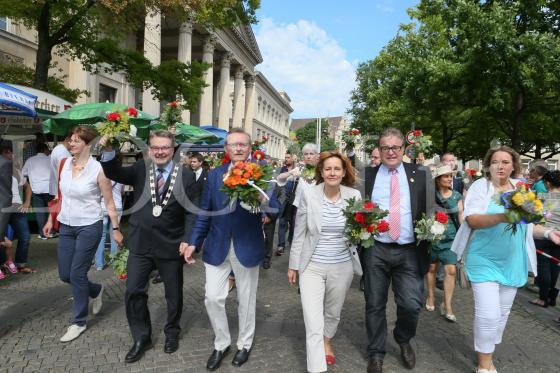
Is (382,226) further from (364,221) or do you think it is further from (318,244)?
(318,244)

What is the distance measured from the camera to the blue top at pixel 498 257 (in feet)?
11.7

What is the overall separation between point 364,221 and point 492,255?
1.20m

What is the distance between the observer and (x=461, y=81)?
14.6 m

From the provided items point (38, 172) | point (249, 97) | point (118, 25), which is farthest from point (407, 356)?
point (249, 97)

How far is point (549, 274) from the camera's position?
6059 mm

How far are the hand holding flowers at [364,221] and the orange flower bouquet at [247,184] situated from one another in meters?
0.72

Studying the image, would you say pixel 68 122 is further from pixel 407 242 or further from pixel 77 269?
pixel 407 242

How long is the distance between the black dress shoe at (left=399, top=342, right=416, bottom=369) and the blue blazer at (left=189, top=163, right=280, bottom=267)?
1.61 meters

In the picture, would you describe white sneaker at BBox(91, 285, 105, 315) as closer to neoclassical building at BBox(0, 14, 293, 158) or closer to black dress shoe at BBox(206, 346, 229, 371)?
black dress shoe at BBox(206, 346, 229, 371)

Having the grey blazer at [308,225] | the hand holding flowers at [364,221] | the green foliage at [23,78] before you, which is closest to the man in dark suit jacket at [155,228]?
the grey blazer at [308,225]

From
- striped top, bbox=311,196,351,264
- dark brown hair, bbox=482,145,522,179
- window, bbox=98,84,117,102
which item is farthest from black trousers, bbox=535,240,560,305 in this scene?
window, bbox=98,84,117,102

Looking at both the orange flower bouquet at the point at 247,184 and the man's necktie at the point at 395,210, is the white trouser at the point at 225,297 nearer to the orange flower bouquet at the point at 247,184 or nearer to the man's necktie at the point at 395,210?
the orange flower bouquet at the point at 247,184

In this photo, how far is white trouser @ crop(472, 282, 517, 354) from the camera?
355cm

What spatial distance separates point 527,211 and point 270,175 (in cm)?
192
